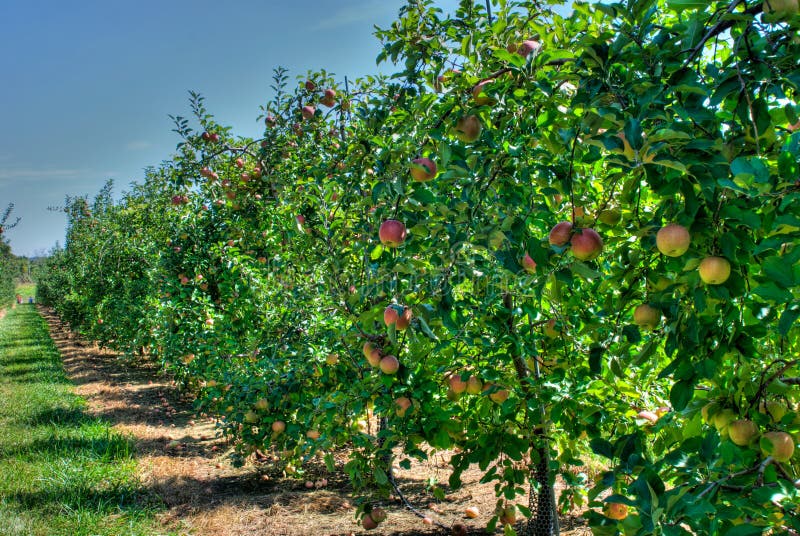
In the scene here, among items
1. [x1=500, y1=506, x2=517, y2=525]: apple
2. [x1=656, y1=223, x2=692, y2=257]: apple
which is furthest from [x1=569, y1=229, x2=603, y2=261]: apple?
[x1=500, y1=506, x2=517, y2=525]: apple

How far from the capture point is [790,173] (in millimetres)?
1144

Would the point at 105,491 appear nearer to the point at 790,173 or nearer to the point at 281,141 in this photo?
the point at 281,141

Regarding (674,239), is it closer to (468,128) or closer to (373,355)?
(468,128)

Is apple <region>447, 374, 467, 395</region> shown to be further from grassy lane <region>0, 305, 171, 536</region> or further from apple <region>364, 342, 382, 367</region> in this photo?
grassy lane <region>0, 305, 171, 536</region>

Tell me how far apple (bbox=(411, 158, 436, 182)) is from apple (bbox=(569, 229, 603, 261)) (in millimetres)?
555

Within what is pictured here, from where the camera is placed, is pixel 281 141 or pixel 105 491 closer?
pixel 105 491

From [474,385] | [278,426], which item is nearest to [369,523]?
[278,426]

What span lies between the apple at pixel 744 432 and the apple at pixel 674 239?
1.66ft

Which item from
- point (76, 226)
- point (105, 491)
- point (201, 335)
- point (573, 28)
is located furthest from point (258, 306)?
point (76, 226)

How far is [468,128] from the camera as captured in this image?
185cm

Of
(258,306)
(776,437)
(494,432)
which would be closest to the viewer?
(776,437)

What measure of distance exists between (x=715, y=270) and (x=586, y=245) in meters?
0.35

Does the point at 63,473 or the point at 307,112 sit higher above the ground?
the point at 307,112

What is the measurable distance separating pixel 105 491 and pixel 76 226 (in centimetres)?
1374
